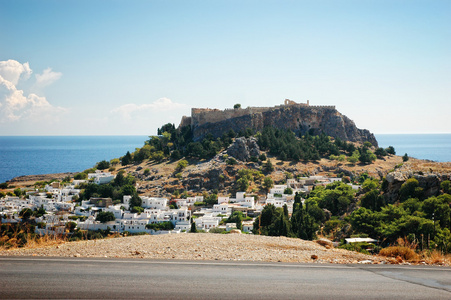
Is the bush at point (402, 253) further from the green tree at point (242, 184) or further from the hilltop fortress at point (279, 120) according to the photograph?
the hilltop fortress at point (279, 120)

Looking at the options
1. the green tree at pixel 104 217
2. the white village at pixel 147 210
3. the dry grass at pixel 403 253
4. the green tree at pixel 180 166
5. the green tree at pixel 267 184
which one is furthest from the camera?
the green tree at pixel 180 166

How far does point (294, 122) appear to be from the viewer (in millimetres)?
64000

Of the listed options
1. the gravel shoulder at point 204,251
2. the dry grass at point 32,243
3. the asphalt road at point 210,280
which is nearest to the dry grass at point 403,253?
the gravel shoulder at point 204,251

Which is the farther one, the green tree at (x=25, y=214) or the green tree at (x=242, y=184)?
the green tree at (x=242, y=184)

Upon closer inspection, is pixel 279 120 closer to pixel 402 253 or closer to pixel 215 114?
pixel 215 114

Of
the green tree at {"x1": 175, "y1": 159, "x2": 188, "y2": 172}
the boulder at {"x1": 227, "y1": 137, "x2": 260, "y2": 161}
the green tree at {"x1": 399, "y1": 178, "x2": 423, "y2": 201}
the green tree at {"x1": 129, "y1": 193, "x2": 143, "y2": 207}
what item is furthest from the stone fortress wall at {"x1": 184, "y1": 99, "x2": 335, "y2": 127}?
the green tree at {"x1": 399, "y1": 178, "x2": 423, "y2": 201}

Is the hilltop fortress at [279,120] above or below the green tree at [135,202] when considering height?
above

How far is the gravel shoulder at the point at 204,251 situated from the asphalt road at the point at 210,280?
64 cm

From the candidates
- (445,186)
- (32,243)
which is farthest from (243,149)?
(32,243)

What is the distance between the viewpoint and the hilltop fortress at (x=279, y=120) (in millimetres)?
61656

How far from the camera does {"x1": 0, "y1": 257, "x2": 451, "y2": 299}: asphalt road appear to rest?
5.24 m

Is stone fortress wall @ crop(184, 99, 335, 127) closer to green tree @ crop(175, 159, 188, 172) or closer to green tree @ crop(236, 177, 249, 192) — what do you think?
green tree @ crop(175, 159, 188, 172)

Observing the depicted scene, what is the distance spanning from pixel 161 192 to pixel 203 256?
128ft

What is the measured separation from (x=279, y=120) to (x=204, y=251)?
5650 centimetres
